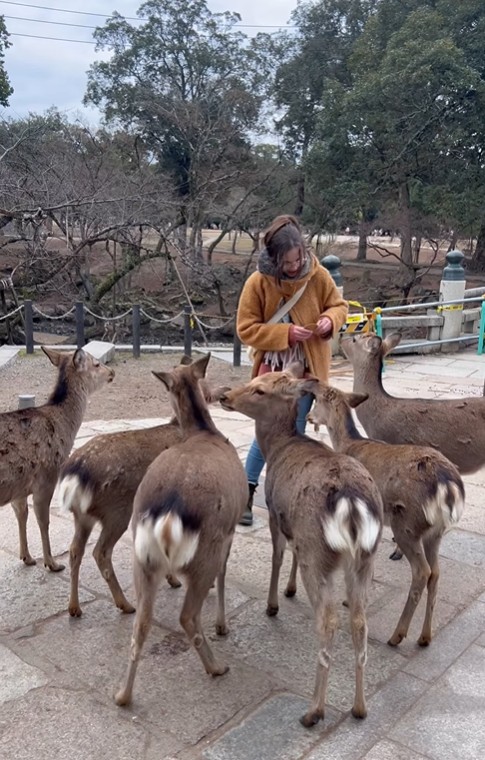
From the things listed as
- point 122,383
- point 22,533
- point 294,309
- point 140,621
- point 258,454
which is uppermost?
point 294,309

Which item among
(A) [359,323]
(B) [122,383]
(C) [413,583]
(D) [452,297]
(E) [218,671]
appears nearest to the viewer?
(E) [218,671]

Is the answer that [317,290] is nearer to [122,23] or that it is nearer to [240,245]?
[122,23]

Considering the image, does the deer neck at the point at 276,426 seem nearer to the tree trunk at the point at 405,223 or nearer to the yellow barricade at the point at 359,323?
the yellow barricade at the point at 359,323

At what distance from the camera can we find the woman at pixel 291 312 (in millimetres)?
3744

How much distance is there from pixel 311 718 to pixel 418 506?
97cm

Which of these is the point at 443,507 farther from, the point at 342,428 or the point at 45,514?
the point at 45,514

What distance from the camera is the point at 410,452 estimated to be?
10.5 ft

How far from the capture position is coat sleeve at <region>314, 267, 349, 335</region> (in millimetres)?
3877

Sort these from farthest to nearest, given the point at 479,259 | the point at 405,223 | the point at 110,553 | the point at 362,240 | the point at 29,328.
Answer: the point at 362,240, the point at 479,259, the point at 405,223, the point at 29,328, the point at 110,553

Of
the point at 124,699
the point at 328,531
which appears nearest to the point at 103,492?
the point at 124,699

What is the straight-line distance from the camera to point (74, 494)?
3.12m

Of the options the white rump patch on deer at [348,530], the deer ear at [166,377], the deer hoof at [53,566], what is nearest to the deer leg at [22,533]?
the deer hoof at [53,566]

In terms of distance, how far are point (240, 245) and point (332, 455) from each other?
30183mm

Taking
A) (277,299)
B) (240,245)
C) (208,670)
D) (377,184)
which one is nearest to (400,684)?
(208,670)
